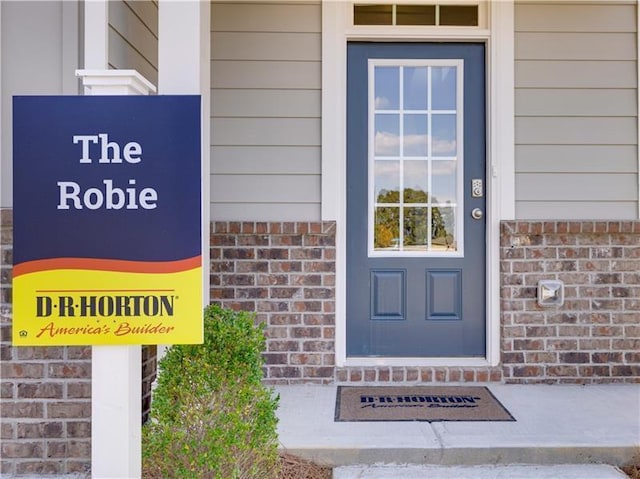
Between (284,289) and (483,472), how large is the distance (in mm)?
1501

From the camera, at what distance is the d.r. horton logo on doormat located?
8.97ft

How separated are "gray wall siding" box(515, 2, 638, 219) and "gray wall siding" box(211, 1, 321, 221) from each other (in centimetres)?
131

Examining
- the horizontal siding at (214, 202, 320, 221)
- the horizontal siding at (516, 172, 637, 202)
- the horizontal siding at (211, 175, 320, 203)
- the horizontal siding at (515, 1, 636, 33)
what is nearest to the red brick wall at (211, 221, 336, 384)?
the horizontal siding at (214, 202, 320, 221)

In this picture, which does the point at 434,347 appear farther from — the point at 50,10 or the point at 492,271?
the point at 50,10

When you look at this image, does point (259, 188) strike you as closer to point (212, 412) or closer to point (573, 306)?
point (212, 412)

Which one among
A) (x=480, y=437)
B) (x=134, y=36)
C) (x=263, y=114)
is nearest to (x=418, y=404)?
(x=480, y=437)

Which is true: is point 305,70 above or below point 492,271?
above

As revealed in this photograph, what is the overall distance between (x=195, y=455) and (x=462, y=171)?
2336 millimetres

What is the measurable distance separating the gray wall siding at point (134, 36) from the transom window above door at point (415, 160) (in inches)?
52.6

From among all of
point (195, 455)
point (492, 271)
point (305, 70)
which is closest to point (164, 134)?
point (195, 455)

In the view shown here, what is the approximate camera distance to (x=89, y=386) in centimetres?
204

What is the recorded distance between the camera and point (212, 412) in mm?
1644

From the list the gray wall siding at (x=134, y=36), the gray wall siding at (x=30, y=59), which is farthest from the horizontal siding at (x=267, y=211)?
the gray wall siding at (x=30, y=59)

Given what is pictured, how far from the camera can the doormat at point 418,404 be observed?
101 inches
